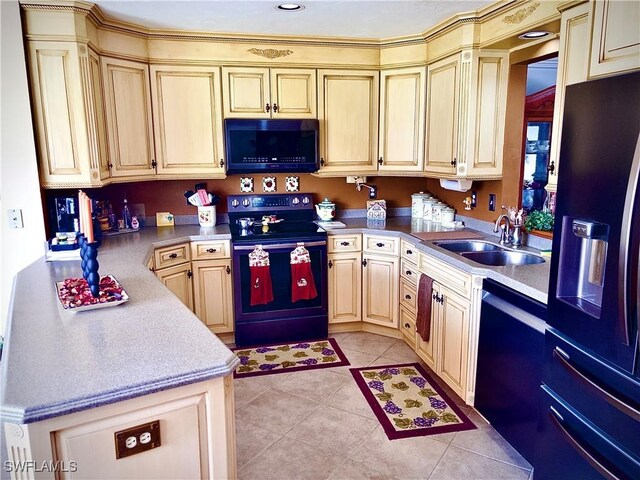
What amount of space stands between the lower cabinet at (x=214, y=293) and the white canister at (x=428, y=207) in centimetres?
175

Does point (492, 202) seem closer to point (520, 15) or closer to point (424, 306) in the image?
point (424, 306)

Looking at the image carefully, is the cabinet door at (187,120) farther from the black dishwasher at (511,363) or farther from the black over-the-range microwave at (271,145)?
the black dishwasher at (511,363)

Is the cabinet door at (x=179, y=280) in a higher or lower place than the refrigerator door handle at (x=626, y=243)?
lower

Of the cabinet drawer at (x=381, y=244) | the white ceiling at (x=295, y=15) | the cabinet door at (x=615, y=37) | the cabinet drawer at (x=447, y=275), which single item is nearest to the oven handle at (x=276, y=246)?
the cabinet drawer at (x=381, y=244)

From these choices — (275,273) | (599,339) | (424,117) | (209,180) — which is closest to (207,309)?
(275,273)

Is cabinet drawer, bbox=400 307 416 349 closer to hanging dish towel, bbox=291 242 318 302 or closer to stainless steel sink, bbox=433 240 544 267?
stainless steel sink, bbox=433 240 544 267

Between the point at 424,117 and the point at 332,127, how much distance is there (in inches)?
29.0

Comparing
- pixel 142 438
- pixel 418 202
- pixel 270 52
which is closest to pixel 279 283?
pixel 418 202

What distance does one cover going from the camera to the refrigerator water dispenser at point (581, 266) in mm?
1594

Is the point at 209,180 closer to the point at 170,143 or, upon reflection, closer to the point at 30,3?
the point at 170,143

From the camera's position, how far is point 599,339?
154 cm

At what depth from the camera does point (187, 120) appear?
358cm

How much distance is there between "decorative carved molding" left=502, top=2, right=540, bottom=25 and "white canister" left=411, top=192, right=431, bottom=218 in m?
1.65

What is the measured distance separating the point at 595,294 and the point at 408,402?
1.49 meters
